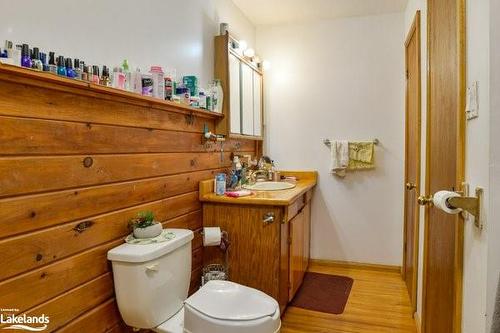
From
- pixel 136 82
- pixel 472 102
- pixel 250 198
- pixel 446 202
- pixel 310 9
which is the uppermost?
pixel 310 9

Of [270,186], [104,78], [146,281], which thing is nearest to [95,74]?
[104,78]

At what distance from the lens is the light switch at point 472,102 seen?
0.97m

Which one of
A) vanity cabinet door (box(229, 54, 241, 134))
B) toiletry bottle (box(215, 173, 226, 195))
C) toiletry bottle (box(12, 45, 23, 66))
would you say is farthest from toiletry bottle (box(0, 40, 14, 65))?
vanity cabinet door (box(229, 54, 241, 134))

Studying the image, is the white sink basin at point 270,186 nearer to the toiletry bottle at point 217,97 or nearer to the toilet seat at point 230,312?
the toiletry bottle at point 217,97

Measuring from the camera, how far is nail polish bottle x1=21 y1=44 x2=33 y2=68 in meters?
1.05

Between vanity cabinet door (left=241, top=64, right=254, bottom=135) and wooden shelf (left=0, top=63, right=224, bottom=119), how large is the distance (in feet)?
3.32

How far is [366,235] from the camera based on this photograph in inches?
127

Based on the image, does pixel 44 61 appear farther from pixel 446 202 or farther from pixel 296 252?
pixel 296 252

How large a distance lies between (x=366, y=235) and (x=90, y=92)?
2.80m

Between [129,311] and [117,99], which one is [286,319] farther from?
[117,99]

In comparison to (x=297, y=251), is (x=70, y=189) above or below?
above

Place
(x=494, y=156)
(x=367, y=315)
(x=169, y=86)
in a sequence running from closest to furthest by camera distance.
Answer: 1. (x=494, y=156)
2. (x=169, y=86)
3. (x=367, y=315)

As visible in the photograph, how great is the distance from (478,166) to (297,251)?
1.79 metres

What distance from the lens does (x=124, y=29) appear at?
5.15 feet
